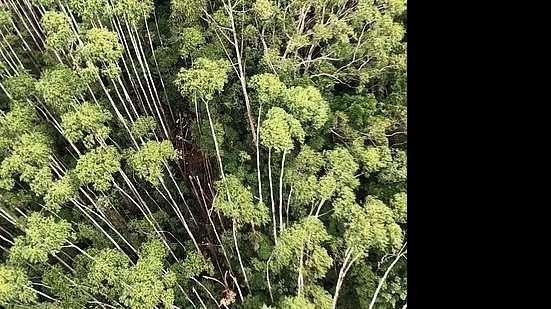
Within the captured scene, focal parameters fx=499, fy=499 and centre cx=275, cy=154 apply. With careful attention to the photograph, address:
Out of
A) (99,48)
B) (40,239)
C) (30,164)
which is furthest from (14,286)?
(99,48)

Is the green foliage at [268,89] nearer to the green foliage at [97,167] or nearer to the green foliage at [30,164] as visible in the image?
the green foliage at [97,167]

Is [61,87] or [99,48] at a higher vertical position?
[99,48]

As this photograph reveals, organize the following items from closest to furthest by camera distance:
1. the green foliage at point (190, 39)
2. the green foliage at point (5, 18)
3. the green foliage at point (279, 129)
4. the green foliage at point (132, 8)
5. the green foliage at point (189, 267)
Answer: the green foliage at point (279, 129), the green foliage at point (189, 267), the green foliage at point (132, 8), the green foliage at point (190, 39), the green foliage at point (5, 18)

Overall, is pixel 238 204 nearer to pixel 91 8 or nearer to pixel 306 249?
pixel 306 249

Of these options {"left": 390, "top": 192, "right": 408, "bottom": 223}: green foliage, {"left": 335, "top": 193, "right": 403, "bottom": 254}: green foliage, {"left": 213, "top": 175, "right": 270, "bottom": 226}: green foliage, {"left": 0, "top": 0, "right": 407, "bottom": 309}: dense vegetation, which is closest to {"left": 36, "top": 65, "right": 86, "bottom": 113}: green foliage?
{"left": 0, "top": 0, "right": 407, "bottom": 309}: dense vegetation

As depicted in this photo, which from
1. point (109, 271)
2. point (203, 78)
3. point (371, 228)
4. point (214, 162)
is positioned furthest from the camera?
point (214, 162)

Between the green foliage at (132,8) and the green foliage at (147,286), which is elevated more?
the green foliage at (132,8)

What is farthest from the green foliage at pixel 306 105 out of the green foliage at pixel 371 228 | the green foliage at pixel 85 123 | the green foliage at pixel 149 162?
the green foliage at pixel 85 123
